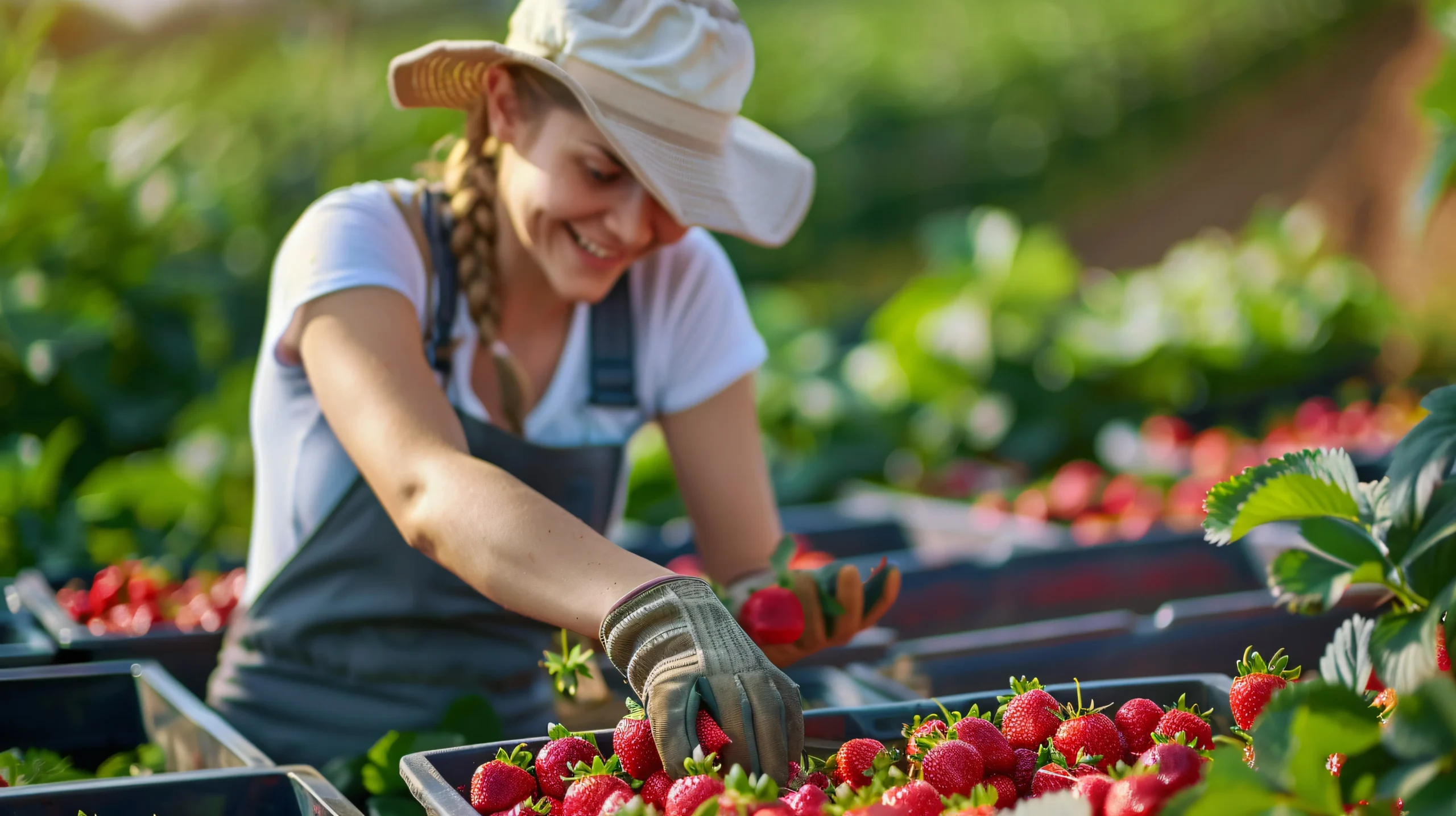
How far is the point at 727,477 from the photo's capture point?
80.1 inches

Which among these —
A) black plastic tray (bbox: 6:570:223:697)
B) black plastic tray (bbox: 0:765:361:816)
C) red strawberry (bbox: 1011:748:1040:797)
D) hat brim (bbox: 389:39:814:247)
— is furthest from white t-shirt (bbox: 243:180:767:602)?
red strawberry (bbox: 1011:748:1040:797)

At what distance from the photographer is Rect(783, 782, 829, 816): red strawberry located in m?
1.08

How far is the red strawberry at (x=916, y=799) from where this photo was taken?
43.2 inches

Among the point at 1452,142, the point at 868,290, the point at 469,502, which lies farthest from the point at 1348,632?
the point at 868,290

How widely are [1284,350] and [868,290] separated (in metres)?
7.61

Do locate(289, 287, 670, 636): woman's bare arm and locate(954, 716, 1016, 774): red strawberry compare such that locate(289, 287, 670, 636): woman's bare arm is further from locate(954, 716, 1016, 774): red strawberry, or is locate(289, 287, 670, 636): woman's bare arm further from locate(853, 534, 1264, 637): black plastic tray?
locate(853, 534, 1264, 637): black plastic tray

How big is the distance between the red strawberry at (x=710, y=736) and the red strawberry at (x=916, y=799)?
151 mm

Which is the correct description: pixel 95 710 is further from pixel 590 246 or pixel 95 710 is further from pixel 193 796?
pixel 590 246

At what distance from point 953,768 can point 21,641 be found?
1.58 m

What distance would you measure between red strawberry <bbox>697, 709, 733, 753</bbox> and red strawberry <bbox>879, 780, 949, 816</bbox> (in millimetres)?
151

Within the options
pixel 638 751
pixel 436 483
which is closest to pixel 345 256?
pixel 436 483

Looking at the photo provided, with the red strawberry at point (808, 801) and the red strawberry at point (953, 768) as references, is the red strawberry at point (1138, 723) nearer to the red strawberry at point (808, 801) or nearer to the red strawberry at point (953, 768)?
the red strawberry at point (953, 768)

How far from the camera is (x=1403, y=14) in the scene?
1412 cm

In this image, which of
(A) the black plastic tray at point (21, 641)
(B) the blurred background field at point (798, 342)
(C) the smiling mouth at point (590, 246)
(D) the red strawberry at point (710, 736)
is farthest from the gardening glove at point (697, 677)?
(B) the blurred background field at point (798, 342)
